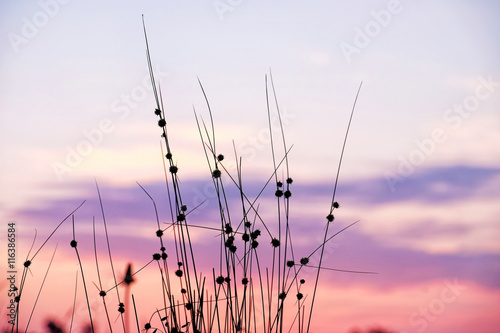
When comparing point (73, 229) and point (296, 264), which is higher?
point (73, 229)

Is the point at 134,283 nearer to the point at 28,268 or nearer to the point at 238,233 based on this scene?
the point at 28,268

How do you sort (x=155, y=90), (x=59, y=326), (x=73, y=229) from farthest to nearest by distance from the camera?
(x=59, y=326)
(x=73, y=229)
(x=155, y=90)

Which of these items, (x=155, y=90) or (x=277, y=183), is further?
(x=277, y=183)

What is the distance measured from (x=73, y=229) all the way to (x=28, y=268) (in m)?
0.31

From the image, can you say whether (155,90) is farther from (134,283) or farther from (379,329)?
(379,329)

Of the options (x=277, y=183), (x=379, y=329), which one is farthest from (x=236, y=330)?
(x=379, y=329)

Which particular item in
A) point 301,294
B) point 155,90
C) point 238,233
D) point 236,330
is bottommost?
point 236,330

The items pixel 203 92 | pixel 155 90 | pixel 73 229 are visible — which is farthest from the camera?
pixel 73 229

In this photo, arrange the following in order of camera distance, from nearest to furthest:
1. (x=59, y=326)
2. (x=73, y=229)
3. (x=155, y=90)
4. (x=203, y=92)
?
(x=155, y=90)
(x=203, y=92)
(x=73, y=229)
(x=59, y=326)

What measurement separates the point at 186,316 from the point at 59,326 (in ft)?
3.25

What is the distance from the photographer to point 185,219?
9.70ft

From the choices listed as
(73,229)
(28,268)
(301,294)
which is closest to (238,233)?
(301,294)

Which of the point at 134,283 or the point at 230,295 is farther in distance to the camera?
the point at 134,283

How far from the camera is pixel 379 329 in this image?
11.3 feet
